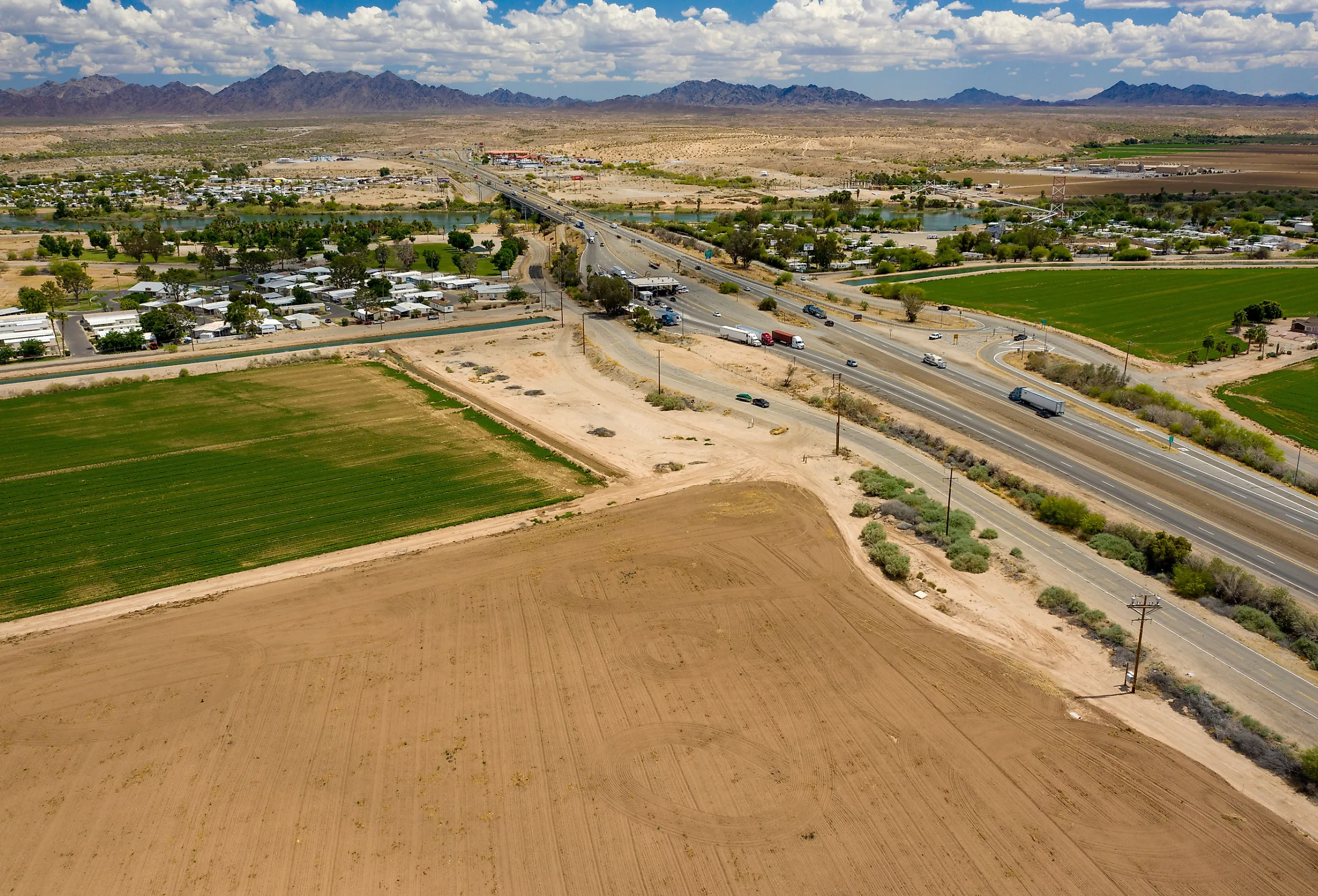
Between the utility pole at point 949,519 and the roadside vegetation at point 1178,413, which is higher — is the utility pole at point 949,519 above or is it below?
below

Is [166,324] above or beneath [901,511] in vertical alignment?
above

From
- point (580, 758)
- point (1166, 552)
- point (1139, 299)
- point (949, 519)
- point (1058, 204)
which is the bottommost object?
point (580, 758)

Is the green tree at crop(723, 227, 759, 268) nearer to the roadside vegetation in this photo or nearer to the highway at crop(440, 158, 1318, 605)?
the highway at crop(440, 158, 1318, 605)

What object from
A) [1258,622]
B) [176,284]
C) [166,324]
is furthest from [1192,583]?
[176,284]

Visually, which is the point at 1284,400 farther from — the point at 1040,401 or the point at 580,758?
the point at 580,758

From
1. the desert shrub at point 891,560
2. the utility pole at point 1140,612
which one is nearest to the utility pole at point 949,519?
the desert shrub at point 891,560

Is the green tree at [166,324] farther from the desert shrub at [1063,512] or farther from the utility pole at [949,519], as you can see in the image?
the desert shrub at [1063,512]
